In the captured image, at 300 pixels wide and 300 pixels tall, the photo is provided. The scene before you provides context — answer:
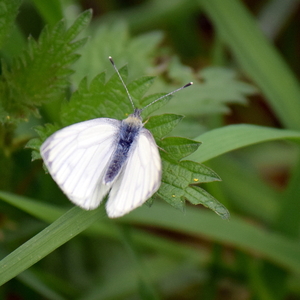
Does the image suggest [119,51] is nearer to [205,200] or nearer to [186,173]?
[186,173]

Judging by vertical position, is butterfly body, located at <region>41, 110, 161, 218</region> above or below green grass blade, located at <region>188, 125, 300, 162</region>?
above

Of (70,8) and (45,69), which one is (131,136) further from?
(70,8)

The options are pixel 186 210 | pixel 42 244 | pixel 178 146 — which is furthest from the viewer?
pixel 186 210

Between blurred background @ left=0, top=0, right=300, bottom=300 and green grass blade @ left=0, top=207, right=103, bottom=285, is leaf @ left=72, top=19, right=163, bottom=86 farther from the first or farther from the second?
green grass blade @ left=0, top=207, right=103, bottom=285

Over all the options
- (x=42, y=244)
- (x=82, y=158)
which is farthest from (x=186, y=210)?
(x=42, y=244)

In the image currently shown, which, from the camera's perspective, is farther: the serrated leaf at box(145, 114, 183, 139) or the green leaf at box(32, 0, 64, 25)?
the green leaf at box(32, 0, 64, 25)

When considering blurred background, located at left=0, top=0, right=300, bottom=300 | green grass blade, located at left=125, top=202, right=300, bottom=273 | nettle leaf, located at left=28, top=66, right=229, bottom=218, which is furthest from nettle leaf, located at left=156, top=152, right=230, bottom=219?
green grass blade, located at left=125, top=202, right=300, bottom=273

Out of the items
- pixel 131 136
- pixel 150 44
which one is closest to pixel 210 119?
pixel 150 44
